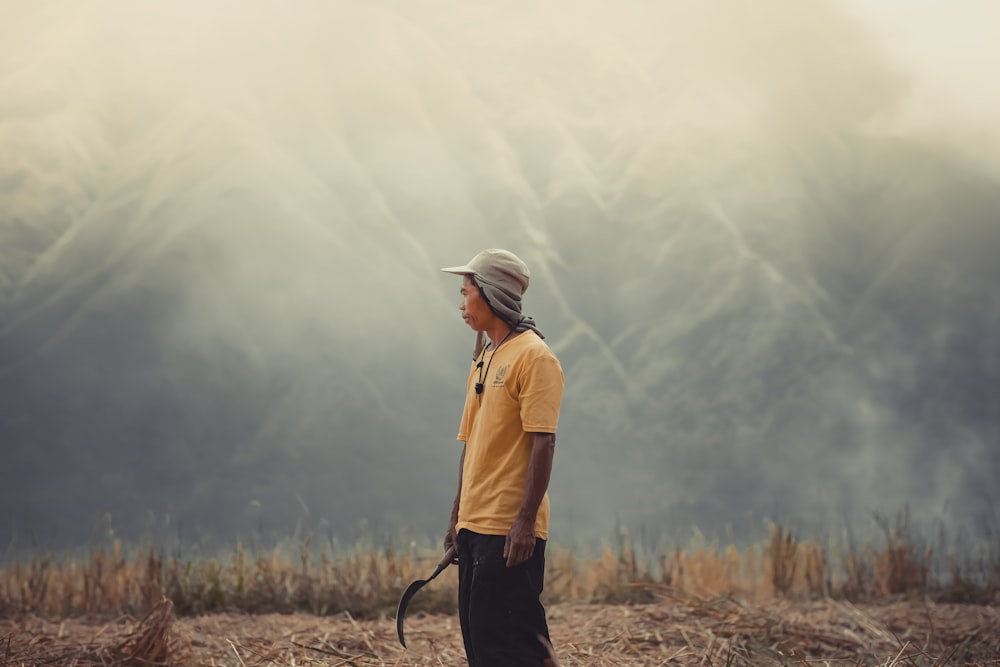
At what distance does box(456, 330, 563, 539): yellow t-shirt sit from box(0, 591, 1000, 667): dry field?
1.62 meters

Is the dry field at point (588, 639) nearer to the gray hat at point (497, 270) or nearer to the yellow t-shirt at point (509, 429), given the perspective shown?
the yellow t-shirt at point (509, 429)

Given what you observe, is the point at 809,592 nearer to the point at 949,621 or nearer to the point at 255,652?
the point at 949,621

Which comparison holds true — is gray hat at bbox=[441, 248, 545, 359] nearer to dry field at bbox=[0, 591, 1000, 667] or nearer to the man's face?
the man's face

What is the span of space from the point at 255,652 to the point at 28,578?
3.49 metres

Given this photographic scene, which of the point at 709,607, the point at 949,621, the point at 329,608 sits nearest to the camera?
the point at 709,607

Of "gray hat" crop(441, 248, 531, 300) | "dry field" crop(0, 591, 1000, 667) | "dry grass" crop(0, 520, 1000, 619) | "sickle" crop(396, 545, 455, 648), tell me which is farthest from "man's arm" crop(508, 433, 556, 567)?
"dry grass" crop(0, 520, 1000, 619)

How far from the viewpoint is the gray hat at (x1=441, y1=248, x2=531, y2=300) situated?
3740mm

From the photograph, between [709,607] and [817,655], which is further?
[709,607]

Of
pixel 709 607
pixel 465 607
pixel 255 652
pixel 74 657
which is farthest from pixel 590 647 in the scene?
pixel 74 657

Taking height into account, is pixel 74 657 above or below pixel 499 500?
below

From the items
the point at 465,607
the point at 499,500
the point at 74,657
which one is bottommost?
the point at 74,657

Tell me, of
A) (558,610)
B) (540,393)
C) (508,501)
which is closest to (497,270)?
(540,393)

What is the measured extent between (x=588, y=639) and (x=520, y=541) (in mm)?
2630

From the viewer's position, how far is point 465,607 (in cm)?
365
